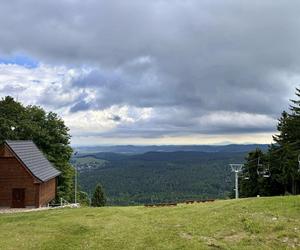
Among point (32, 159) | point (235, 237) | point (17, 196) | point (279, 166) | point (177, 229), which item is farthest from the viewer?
point (279, 166)

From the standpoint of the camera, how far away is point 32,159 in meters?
47.0

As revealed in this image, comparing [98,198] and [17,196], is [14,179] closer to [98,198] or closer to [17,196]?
[17,196]

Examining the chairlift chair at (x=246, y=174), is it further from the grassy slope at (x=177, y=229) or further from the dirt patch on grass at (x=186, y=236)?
the dirt patch on grass at (x=186, y=236)

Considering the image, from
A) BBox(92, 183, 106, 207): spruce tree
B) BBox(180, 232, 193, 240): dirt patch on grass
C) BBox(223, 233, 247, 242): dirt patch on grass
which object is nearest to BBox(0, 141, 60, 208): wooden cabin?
BBox(180, 232, 193, 240): dirt patch on grass

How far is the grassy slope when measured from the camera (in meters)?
17.7

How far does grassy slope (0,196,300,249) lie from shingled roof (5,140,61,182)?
65.5 feet

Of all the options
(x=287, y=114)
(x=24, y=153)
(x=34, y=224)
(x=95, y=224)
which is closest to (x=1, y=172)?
(x=24, y=153)

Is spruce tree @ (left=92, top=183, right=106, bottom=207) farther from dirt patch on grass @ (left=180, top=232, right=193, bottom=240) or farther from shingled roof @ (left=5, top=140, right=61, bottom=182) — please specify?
dirt patch on grass @ (left=180, top=232, right=193, bottom=240)

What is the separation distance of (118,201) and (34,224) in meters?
134

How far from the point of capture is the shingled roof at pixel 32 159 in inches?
1730

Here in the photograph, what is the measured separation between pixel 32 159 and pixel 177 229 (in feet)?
100

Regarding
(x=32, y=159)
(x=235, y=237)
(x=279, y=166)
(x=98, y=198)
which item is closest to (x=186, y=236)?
(x=235, y=237)

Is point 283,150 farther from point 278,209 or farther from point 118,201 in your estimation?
point 118,201

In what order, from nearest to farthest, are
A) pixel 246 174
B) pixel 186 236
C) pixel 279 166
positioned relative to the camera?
1. pixel 186 236
2. pixel 279 166
3. pixel 246 174
